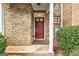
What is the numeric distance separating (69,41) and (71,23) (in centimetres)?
257

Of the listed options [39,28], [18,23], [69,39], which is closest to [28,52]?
[69,39]

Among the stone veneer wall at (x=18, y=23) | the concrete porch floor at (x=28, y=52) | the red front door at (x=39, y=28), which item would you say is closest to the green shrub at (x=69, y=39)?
the concrete porch floor at (x=28, y=52)

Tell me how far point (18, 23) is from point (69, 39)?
24.2 feet

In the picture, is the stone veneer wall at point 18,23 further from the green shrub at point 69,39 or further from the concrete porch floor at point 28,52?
the green shrub at point 69,39

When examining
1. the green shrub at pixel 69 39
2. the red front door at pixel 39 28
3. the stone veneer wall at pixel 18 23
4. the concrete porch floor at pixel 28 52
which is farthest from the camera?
the red front door at pixel 39 28

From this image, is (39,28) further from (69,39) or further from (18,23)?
(69,39)

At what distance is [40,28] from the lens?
2280cm

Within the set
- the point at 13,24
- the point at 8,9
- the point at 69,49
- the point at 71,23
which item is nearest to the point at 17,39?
the point at 13,24

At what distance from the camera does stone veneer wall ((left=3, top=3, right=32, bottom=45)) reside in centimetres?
1543

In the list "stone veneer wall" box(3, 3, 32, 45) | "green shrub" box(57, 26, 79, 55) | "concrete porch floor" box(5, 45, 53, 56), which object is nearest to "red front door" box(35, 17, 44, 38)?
"stone veneer wall" box(3, 3, 32, 45)

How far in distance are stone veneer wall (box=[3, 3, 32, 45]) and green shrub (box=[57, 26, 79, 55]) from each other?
21.6 feet

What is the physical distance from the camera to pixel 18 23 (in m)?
15.6

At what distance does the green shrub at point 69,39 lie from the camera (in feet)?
28.3

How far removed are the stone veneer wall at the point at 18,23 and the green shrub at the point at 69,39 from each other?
6.58 m
